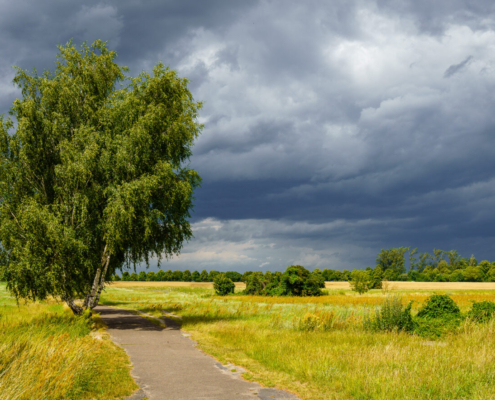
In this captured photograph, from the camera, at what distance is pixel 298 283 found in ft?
194

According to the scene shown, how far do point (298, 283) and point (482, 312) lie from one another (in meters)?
42.4

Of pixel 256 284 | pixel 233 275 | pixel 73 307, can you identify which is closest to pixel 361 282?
pixel 256 284

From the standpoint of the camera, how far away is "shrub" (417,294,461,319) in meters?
17.6

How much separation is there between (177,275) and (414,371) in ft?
593

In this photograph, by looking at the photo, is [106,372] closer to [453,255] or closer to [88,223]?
[88,223]

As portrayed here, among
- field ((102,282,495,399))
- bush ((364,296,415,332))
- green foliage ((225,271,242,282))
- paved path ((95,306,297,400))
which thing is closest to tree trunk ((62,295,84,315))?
paved path ((95,306,297,400))

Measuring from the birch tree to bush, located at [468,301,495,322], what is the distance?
1675 cm

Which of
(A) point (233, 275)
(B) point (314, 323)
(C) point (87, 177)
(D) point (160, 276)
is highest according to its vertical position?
(C) point (87, 177)

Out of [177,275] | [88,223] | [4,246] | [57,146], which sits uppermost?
[57,146]

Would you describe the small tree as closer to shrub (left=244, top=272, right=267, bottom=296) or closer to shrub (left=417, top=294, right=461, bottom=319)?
shrub (left=244, top=272, right=267, bottom=296)

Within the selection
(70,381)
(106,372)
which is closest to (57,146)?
(106,372)

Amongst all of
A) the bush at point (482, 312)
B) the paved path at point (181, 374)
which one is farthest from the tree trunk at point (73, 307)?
the bush at point (482, 312)

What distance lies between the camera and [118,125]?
2255 cm

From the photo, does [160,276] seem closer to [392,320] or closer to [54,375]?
[392,320]
